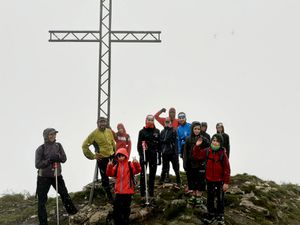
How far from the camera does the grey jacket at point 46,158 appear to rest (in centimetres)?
898

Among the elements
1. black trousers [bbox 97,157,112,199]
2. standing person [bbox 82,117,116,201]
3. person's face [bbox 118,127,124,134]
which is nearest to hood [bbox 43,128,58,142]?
standing person [bbox 82,117,116,201]

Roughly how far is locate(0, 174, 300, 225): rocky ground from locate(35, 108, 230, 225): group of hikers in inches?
14.1

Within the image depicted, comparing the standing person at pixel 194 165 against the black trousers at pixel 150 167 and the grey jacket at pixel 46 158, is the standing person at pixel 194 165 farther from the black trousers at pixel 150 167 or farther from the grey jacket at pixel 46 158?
the grey jacket at pixel 46 158

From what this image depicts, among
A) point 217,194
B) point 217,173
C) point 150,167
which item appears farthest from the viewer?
point 150,167

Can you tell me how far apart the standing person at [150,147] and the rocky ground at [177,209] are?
77 cm

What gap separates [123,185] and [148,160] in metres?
1.82

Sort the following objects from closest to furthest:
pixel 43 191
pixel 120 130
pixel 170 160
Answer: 1. pixel 43 191
2. pixel 170 160
3. pixel 120 130

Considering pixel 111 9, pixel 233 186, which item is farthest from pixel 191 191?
pixel 111 9

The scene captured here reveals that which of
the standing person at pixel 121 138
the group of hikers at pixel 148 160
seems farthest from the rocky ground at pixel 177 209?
the standing person at pixel 121 138

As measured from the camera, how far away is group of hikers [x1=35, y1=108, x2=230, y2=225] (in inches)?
329

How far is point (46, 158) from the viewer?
29.8 feet

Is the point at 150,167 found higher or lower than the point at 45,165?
lower

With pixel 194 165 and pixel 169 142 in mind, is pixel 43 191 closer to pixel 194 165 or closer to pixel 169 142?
pixel 169 142

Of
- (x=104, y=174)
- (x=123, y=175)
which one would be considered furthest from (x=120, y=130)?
(x=123, y=175)
